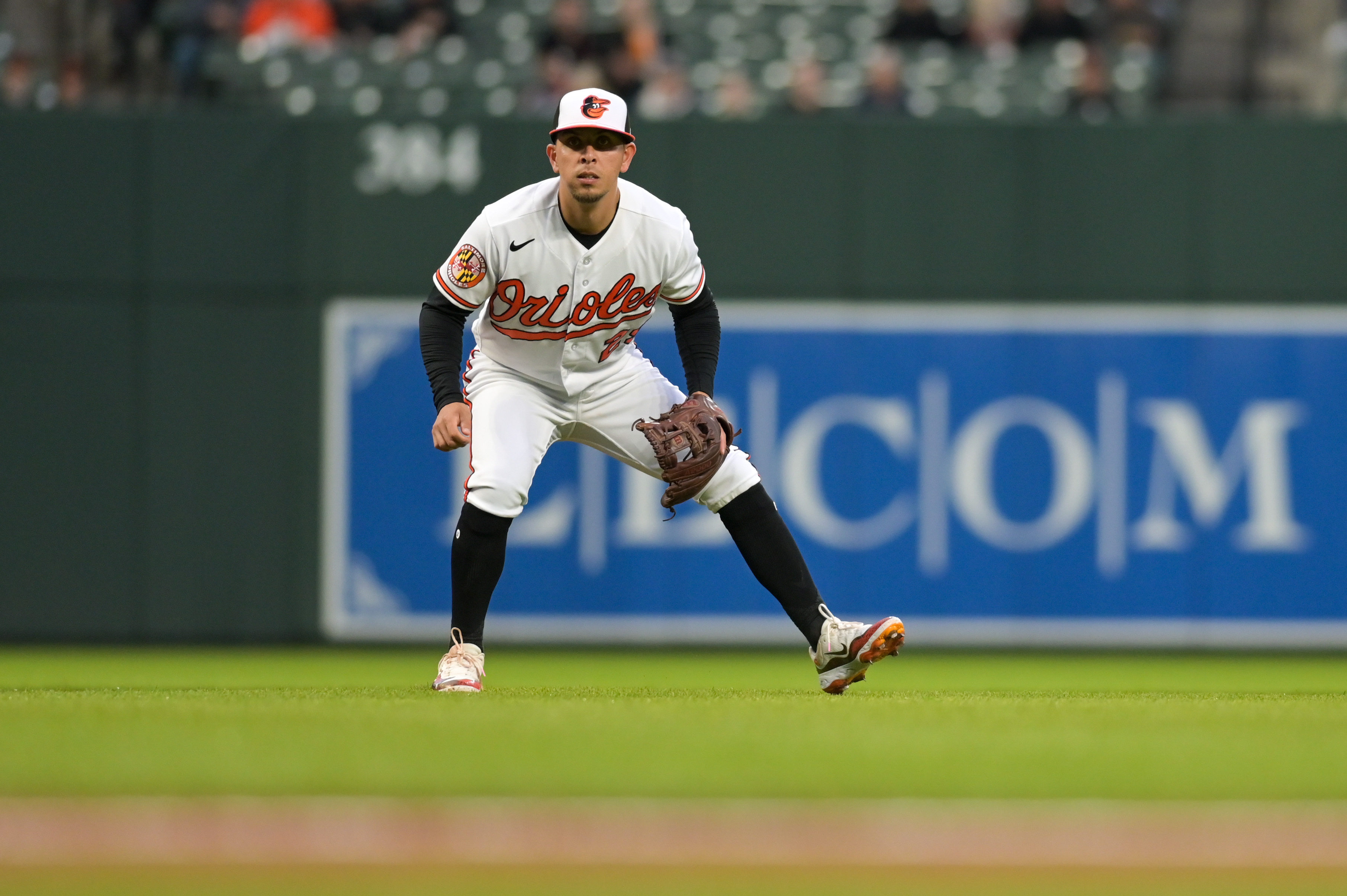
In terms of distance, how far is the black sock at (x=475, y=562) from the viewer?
536cm

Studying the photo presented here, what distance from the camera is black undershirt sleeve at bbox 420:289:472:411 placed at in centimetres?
541

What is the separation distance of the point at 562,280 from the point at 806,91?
14.3 feet

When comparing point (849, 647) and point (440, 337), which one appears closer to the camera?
point (849, 647)

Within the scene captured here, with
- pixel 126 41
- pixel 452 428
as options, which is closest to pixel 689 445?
pixel 452 428

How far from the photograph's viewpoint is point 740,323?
8984 mm

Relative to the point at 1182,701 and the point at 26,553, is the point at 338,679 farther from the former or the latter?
the point at 1182,701

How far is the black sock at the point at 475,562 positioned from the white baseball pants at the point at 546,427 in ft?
0.14

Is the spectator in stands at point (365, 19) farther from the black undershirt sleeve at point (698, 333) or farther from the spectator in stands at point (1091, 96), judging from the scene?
the black undershirt sleeve at point (698, 333)

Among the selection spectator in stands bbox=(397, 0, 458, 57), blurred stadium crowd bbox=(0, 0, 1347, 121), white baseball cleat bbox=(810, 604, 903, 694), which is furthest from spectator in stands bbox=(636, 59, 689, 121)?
white baseball cleat bbox=(810, 604, 903, 694)

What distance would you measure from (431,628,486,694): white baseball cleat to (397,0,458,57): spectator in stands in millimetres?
5373

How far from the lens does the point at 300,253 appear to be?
891 cm

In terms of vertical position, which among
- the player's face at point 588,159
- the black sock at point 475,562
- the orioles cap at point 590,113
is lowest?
the black sock at point 475,562

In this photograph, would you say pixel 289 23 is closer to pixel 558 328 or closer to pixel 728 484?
pixel 558 328

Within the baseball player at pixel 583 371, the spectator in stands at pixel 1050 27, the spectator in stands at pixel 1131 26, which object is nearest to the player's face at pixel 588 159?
the baseball player at pixel 583 371
